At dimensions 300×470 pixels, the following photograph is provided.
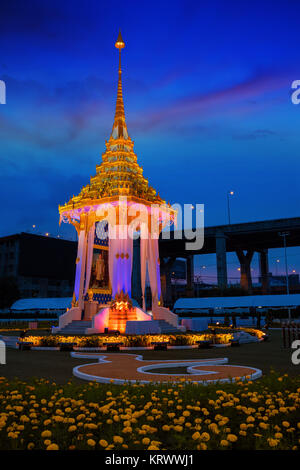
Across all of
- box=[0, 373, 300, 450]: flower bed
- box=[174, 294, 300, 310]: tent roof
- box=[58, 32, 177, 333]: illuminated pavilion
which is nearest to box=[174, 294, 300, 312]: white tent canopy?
box=[174, 294, 300, 310]: tent roof

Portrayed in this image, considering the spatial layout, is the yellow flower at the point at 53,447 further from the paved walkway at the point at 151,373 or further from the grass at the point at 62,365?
the grass at the point at 62,365

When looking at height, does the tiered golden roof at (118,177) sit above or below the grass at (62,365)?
above

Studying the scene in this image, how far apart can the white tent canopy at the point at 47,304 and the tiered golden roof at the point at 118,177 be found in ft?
68.0

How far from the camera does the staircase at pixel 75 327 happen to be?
27.7 m

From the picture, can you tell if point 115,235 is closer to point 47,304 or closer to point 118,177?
point 118,177

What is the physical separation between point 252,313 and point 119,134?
32.5m

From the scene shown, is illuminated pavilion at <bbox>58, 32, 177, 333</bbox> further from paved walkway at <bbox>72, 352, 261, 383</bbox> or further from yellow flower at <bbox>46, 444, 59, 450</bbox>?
yellow flower at <bbox>46, 444, 59, 450</bbox>

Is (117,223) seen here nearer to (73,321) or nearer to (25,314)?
(73,321)

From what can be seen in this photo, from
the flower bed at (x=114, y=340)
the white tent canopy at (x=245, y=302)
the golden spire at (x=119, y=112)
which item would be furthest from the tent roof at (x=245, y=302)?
the golden spire at (x=119, y=112)

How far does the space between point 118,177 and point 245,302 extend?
2506 cm

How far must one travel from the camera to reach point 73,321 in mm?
28797

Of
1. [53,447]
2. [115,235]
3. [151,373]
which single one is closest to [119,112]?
[115,235]

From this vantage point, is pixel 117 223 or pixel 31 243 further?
pixel 31 243
